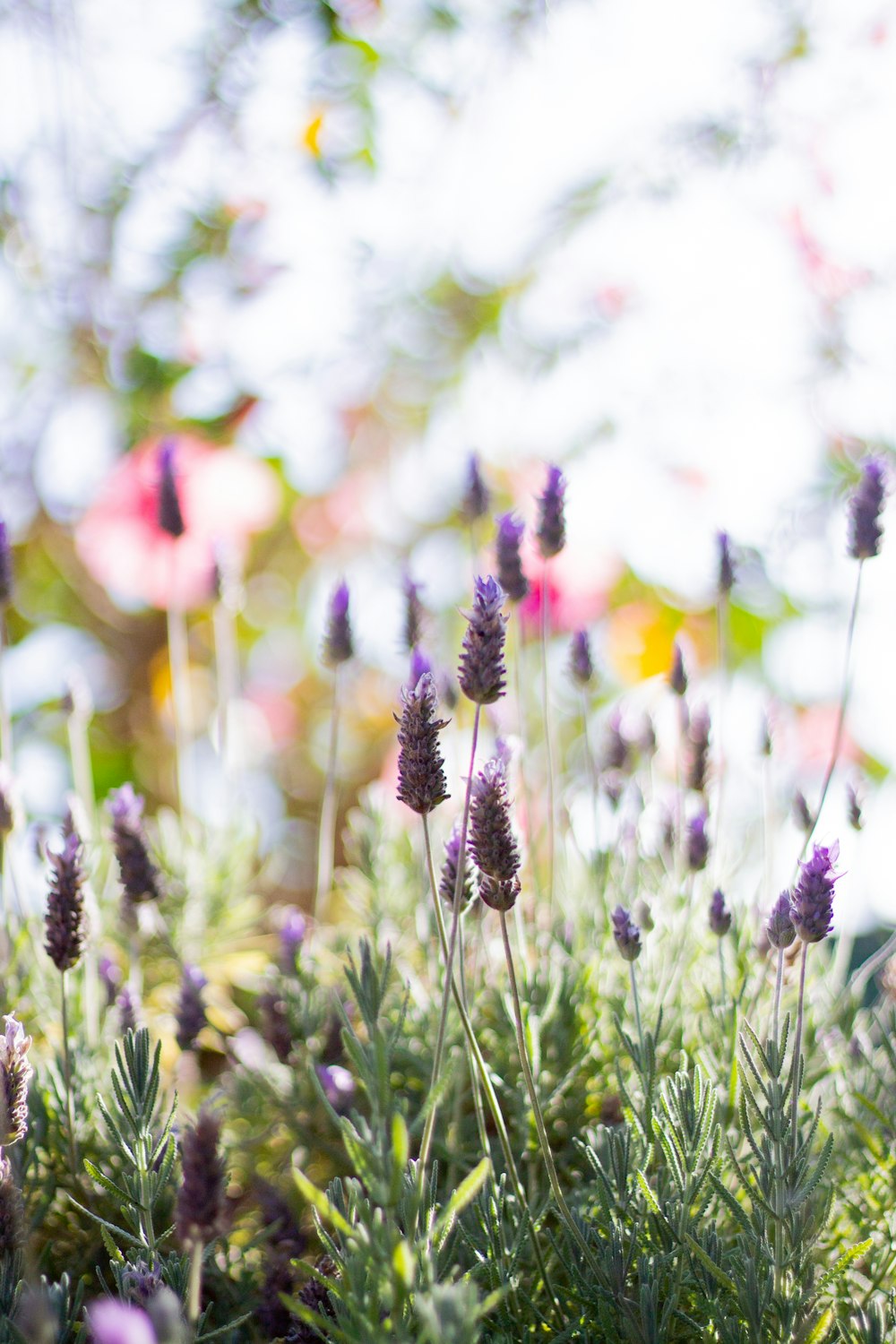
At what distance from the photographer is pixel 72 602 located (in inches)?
71.2

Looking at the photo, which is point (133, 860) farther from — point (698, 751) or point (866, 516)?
point (866, 516)

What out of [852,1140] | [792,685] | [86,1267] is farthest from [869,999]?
[86,1267]

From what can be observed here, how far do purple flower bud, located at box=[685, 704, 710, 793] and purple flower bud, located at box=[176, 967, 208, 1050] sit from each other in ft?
1.11

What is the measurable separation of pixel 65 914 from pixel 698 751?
0.42 meters

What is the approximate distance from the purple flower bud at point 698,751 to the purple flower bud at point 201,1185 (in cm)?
44

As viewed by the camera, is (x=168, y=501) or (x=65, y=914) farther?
(x=168, y=501)

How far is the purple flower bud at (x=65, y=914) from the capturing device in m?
0.51

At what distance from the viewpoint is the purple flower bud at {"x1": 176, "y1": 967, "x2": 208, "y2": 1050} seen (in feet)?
2.13

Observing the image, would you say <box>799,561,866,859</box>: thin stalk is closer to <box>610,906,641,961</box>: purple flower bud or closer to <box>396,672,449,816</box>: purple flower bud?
<box>610,906,641,961</box>: purple flower bud

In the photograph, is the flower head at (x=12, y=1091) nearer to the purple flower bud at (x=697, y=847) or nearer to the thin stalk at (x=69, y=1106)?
the thin stalk at (x=69, y=1106)

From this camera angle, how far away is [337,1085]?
2.08ft

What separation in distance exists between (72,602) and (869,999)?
1.30m

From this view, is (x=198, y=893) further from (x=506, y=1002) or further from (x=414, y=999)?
(x=506, y=1002)

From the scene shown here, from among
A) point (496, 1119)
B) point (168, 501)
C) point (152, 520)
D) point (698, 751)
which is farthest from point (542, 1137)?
point (152, 520)
